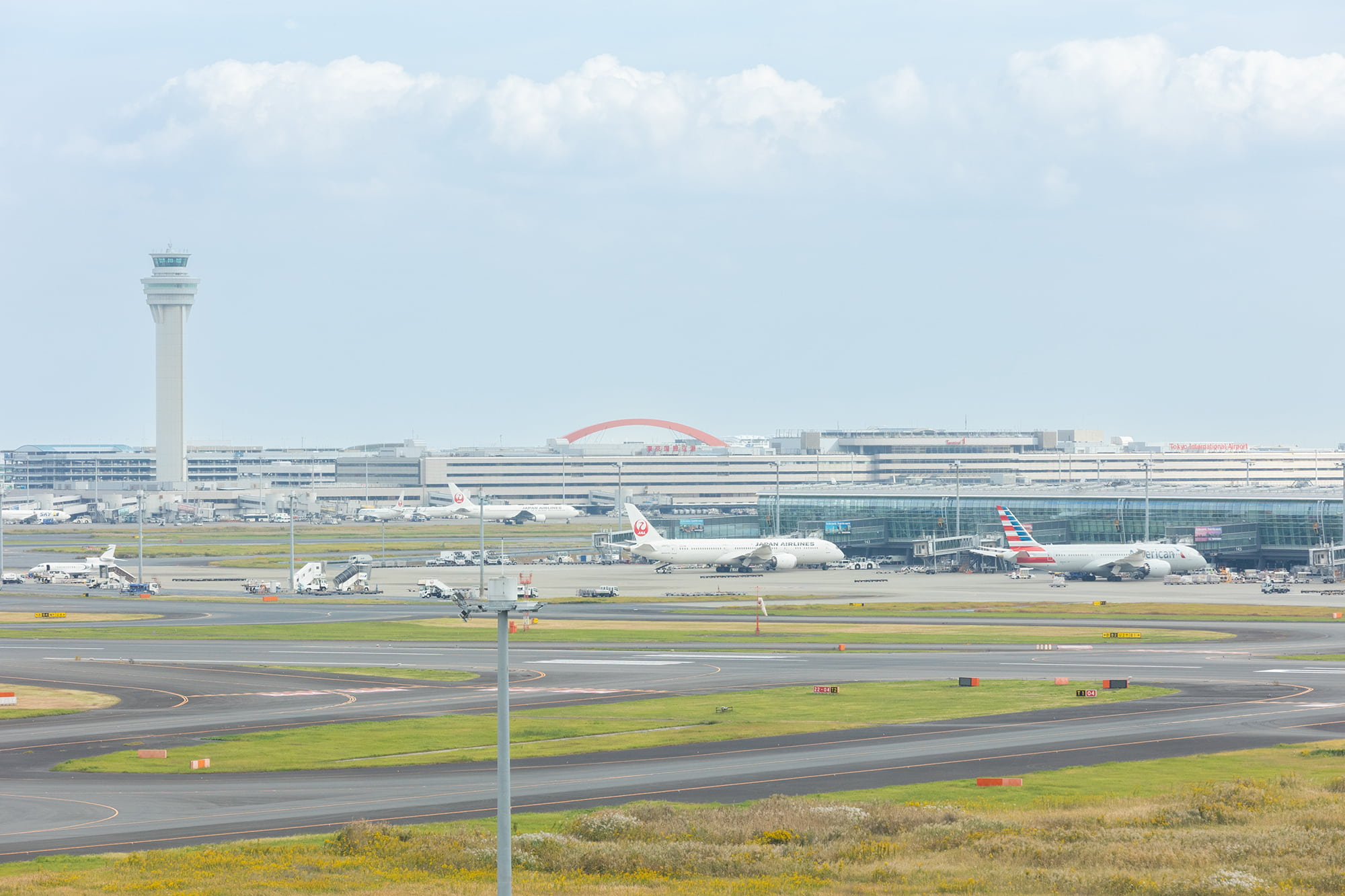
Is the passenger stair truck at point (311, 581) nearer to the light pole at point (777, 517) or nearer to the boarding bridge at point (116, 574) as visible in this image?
the boarding bridge at point (116, 574)

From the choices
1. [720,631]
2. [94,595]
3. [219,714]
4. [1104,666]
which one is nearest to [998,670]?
[1104,666]

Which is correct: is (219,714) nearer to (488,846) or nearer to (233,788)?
(233,788)

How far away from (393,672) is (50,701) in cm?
1558

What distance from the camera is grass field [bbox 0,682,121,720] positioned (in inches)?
2219

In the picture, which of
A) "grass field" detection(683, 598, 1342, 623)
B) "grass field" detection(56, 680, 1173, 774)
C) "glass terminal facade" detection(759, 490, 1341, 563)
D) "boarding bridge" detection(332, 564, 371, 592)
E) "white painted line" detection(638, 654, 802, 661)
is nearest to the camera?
"grass field" detection(56, 680, 1173, 774)

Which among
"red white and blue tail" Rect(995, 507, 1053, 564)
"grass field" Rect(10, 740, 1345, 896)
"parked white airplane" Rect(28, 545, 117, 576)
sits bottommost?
"grass field" Rect(10, 740, 1345, 896)

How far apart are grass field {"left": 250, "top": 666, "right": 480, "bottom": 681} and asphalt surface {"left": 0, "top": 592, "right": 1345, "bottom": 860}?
1159 millimetres

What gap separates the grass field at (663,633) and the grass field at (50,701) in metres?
23.1

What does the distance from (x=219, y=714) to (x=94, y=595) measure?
7405 cm

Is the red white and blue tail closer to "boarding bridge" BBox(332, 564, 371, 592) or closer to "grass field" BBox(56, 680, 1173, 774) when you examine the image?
"boarding bridge" BBox(332, 564, 371, 592)

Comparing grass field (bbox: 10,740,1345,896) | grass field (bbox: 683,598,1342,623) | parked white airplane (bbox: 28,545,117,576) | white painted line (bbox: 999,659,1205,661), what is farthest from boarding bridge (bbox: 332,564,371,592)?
grass field (bbox: 10,740,1345,896)

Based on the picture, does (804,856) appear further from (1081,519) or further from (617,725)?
(1081,519)

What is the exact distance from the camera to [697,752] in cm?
4597

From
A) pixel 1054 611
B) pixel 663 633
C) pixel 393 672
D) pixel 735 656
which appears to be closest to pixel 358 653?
pixel 393 672
